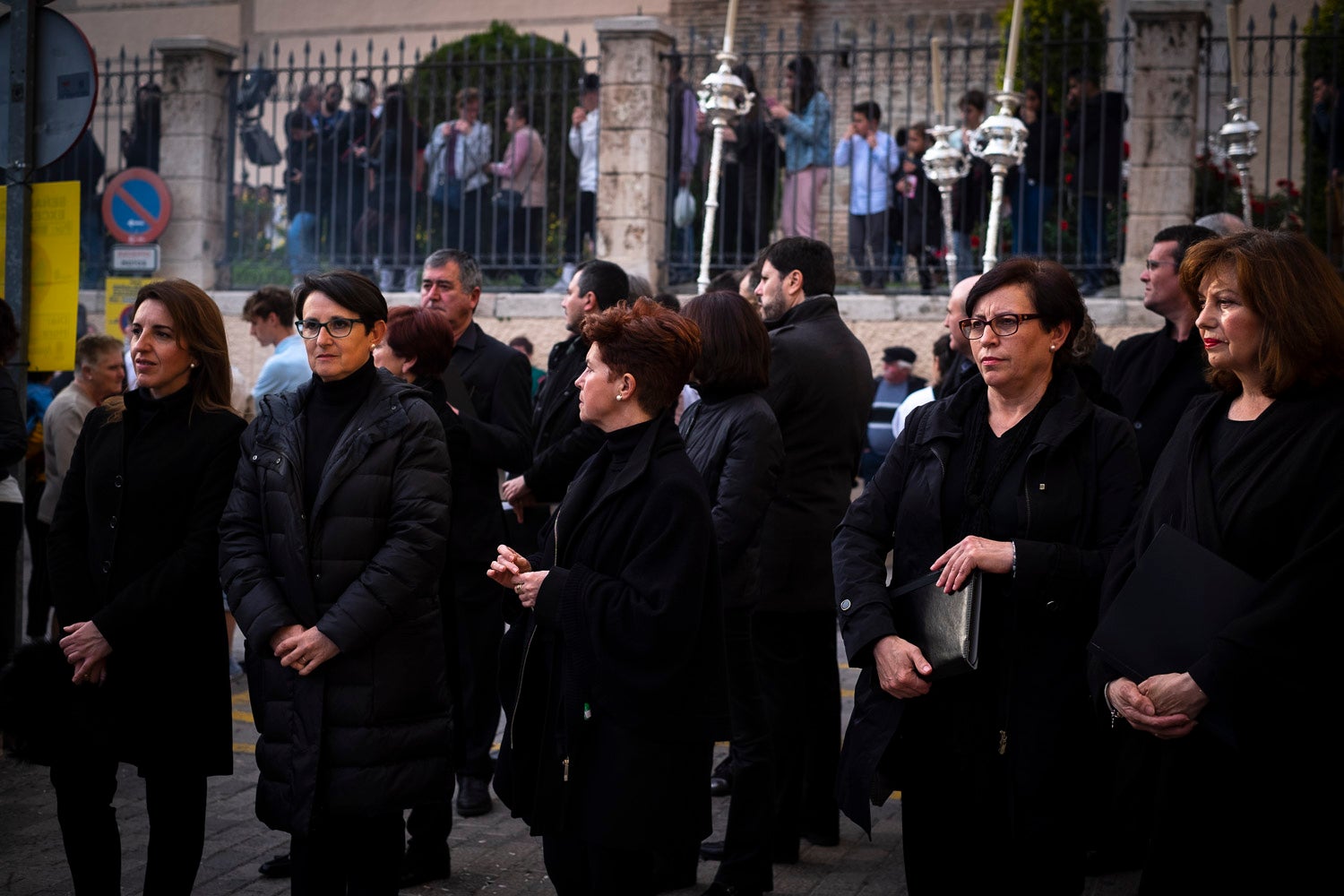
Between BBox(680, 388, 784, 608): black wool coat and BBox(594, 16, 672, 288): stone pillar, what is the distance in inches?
335

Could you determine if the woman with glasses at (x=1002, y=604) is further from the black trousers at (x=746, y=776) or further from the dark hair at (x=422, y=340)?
the dark hair at (x=422, y=340)

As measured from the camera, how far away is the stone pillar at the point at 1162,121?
12242mm

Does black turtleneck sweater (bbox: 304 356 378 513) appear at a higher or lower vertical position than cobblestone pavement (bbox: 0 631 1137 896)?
higher

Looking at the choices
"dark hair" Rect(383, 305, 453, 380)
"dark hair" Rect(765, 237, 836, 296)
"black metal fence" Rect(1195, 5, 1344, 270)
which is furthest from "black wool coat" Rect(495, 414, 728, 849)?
"black metal fence" Rect(1195, 5, 1344, 270)

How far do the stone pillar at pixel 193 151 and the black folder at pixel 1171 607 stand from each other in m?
12.9

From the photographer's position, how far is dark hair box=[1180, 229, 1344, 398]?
11.0 feet

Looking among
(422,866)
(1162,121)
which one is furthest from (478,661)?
(1162,121)

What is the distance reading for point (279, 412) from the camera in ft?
14.0

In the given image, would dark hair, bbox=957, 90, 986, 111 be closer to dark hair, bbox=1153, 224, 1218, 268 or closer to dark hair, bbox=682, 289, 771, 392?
dark hair, bbox=1153, 224, 1218, 268

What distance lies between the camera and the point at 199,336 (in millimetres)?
4559

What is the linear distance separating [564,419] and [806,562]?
1.22 metres

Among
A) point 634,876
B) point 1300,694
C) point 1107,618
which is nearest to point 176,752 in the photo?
point 634,876

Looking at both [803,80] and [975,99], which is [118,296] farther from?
[975,99]

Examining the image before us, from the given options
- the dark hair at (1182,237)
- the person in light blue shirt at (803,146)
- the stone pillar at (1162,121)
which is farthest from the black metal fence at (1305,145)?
the dark hair at (1182,237)
